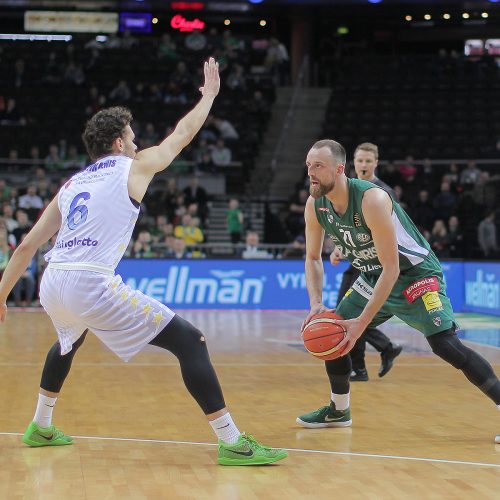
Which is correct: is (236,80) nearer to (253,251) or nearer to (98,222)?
(253,251)

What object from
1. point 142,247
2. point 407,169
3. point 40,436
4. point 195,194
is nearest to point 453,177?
point 407,169

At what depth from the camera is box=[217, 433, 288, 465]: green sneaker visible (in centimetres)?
514

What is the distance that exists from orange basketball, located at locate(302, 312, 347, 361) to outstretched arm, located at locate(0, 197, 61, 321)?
1.57 meters

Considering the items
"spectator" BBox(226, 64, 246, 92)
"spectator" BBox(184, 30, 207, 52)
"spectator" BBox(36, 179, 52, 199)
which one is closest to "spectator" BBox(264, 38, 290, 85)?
"spectator" BBox(226, 64, 246, 92)

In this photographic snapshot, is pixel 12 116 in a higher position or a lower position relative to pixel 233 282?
higher

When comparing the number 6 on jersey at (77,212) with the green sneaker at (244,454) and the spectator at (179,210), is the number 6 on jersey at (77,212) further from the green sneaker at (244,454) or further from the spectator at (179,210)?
the spectator at (179,210)

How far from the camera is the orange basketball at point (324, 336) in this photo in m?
5.65

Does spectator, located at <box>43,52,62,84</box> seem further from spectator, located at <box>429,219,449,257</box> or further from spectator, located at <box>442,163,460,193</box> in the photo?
spectator, located at <box>429,219,449,257</box>

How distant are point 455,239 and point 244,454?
45.6 ft

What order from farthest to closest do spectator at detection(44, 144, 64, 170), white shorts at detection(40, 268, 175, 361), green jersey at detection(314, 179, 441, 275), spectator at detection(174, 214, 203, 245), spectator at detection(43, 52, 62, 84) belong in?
spectator at detection(43, 52, 62, 84), spectator at detection(44, 144, 64, 170), spectator at detection(174, 214, 203, 245), green jersey at detection(314, 179, 441, 275), white shorts at detection(40, 268, 175, 361)

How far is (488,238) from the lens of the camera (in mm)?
18500

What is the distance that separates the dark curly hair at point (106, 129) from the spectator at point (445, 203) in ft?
48.3

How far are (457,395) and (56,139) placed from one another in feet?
53.3

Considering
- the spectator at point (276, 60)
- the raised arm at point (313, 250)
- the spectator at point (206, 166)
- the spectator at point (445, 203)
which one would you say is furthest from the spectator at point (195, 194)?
the raised arm at point (313, 250)
